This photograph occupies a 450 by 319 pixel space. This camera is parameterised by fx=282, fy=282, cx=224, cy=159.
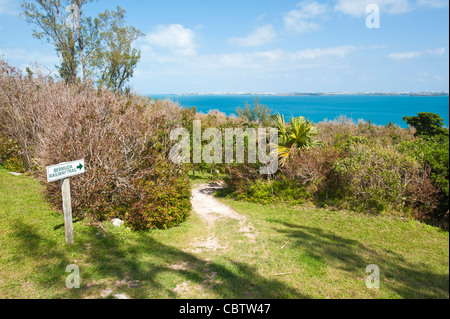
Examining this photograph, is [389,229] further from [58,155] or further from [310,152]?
[58,155]

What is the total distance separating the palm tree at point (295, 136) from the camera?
13008 mm

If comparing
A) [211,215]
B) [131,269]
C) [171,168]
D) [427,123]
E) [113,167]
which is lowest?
[211,215]

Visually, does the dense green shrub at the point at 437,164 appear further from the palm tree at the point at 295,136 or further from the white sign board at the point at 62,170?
the white sign board at the point at 62,170

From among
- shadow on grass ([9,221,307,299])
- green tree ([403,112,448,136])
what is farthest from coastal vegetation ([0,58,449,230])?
green tree ([403,112,448,136])

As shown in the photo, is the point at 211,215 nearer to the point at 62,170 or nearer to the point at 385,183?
the point at 62,170

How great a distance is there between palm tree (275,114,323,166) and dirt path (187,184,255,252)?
364 cm

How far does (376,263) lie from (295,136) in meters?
7.71

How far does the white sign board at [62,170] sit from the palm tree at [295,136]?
28.6ft

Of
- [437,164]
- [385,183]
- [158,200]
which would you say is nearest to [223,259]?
[158,200]

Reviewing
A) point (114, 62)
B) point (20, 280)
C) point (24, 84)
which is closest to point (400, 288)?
point (20, 280)

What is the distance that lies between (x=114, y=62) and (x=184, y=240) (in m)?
25.5

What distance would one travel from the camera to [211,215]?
10711 mm

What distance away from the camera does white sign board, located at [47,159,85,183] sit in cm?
603
